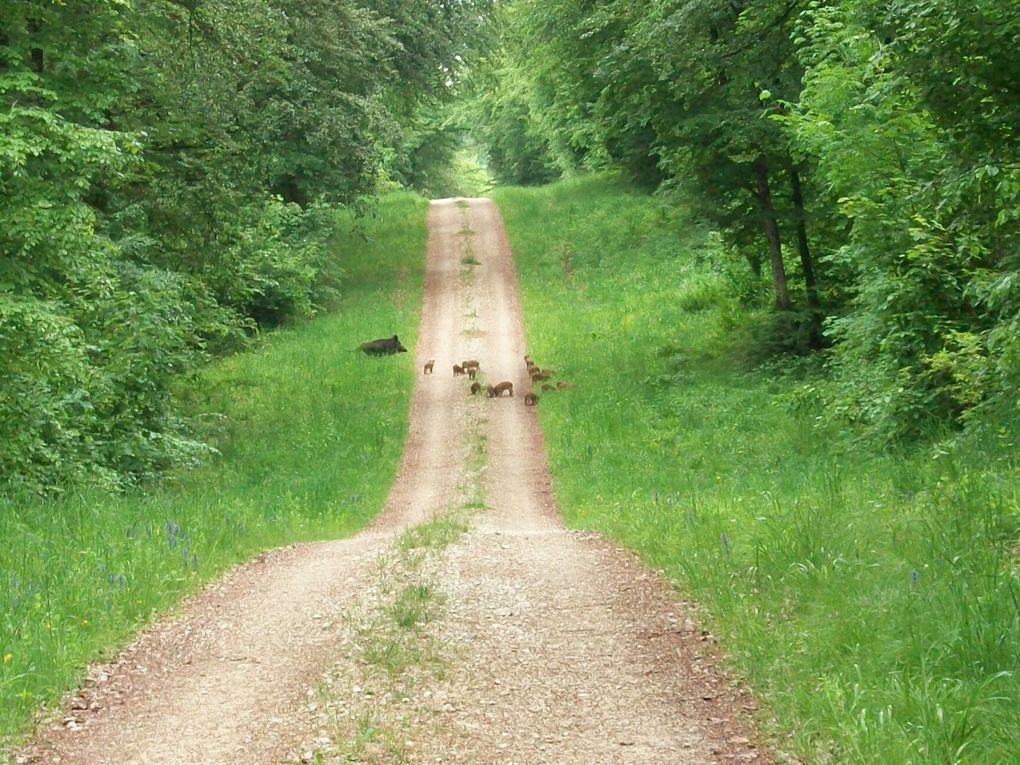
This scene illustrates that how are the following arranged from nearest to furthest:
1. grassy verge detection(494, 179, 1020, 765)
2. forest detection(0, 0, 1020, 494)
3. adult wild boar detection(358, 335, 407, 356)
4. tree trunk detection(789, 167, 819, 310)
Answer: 1. grassy verge detection(494, 179, 1020, 765)
2. forest detection(0, 0, 1020, 494)
3. tree trunk detection(789, 167, 819, 310)
4. adult wild boar detection(358, 335, 407, 356)

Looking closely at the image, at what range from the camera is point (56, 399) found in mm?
12039

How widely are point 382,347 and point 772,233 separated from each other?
32.3 ft

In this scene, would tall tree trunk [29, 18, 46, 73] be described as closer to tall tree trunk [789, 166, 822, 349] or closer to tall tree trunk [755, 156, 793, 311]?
tall tree trunk [755, 156, 793, 311]

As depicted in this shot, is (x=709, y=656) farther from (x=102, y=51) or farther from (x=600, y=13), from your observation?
(x=600, y=13)

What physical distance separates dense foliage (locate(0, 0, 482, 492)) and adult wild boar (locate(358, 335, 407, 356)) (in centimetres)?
317

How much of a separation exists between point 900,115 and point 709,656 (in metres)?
8.66

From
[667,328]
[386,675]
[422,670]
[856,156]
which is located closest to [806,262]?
[667,328]

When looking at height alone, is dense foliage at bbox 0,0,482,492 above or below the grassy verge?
above

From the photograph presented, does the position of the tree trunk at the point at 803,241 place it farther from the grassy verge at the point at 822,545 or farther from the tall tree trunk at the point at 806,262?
the grassy verge at the point at 822,545

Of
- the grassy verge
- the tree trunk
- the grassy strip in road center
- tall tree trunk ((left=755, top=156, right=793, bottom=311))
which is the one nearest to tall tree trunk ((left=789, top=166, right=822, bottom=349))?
the tree trunk

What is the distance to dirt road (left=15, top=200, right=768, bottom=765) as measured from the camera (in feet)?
16.9

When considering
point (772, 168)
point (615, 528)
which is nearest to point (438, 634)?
point (615, 528)

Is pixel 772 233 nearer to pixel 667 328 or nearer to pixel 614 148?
pixel 667 328

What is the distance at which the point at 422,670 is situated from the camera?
6070mm
